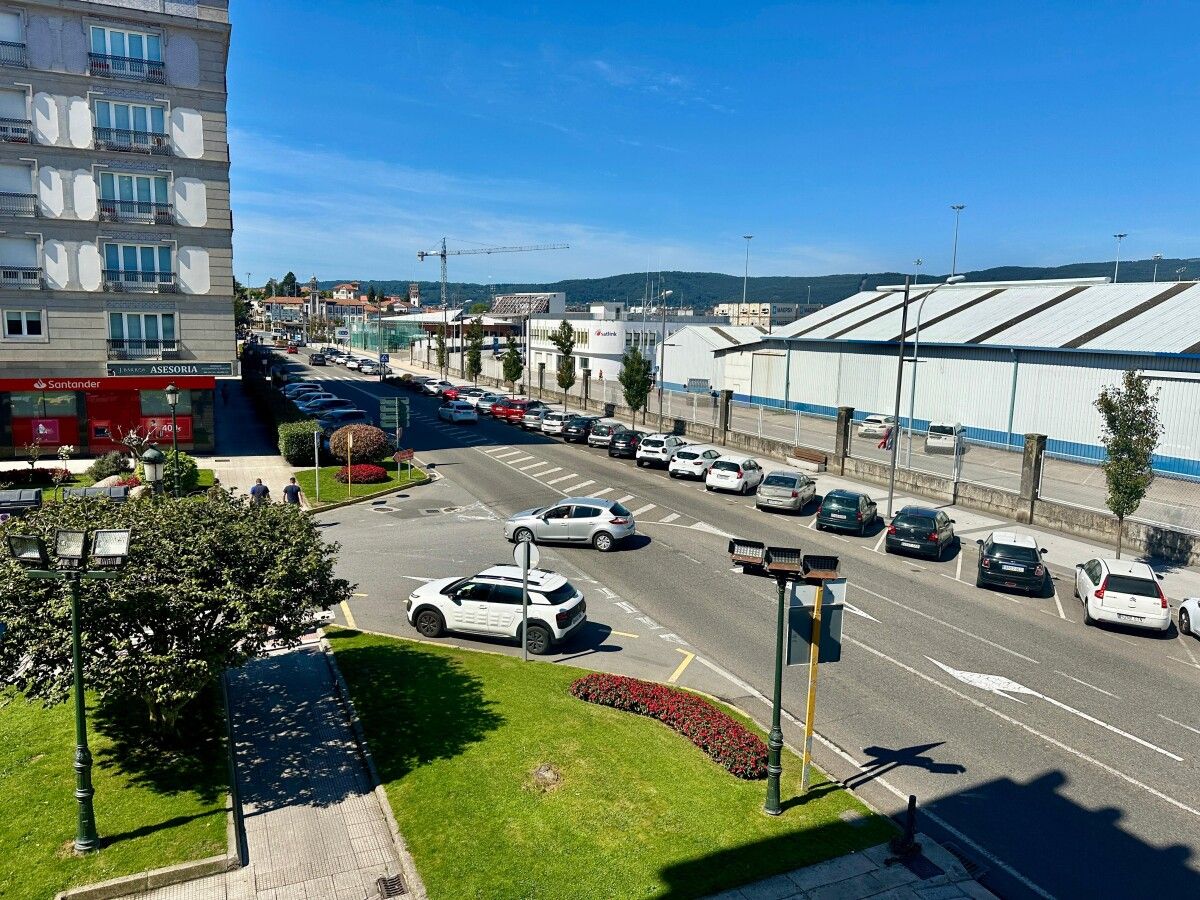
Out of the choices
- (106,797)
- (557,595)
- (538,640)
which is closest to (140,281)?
(557,595)

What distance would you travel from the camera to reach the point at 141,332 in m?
37.5

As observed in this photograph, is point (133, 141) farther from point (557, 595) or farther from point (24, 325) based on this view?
point (557, 595)

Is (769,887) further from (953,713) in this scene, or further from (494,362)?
(494,362)

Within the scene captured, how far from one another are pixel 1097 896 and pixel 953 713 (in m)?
4.80

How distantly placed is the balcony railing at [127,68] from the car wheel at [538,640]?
3304 cm

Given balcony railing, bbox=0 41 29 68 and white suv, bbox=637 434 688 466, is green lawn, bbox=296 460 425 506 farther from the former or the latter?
balcony railing, bbox=0 41 29 68

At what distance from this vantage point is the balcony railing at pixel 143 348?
121 feet

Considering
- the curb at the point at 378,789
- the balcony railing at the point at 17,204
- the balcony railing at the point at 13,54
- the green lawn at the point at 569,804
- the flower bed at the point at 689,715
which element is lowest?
the curb at the point at 378,789

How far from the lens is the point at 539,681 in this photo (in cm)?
1478

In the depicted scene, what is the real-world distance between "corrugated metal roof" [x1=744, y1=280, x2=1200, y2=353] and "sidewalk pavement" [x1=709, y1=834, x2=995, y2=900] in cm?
3616

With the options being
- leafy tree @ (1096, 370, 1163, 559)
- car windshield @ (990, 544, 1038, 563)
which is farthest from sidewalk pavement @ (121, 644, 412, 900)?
leafy tree @ (1096, 370, 1163, 559)

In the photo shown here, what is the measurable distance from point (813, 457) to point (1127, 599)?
20.0 m

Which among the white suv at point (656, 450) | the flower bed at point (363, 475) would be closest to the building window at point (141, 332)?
the flower bed at point (363, 475)

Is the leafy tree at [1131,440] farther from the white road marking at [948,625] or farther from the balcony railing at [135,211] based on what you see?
the balcony railing at [135,211]
